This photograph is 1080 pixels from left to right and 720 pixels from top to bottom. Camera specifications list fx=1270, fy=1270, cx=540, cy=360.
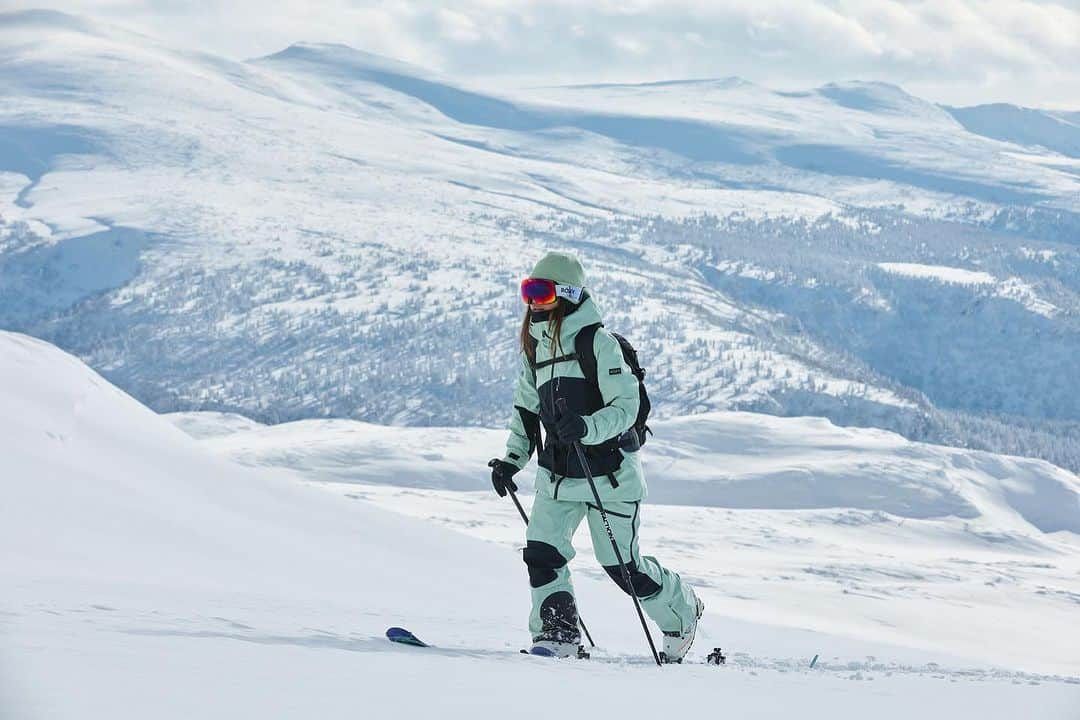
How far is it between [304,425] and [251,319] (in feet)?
268

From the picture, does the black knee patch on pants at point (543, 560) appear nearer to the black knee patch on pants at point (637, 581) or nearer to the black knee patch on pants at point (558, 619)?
the black knee patch on pants at point (558, 619)

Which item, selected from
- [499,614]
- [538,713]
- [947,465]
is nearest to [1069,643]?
[499,614]

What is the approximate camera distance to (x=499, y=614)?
8773mm

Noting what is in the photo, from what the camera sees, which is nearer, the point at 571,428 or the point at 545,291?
the point at 571,428

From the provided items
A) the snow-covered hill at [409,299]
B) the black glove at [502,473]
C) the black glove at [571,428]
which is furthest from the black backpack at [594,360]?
the snow-covered hill at [409,299]

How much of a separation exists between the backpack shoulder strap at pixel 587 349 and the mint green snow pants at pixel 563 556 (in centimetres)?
67

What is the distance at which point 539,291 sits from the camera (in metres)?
5.88

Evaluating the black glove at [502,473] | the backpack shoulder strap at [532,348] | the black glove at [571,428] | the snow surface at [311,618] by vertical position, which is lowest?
the snow surface at [311,618]

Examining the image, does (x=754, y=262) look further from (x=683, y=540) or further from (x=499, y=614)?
(x=499, y=614)

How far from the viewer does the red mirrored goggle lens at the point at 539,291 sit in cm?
588

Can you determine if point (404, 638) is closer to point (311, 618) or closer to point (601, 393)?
point (311, 618)

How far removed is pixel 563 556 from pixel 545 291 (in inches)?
51.3

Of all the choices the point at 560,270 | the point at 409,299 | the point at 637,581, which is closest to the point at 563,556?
the point at 637,581

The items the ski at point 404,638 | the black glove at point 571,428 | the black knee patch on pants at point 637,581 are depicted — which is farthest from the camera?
the black knee patch on pants at point 637,581
